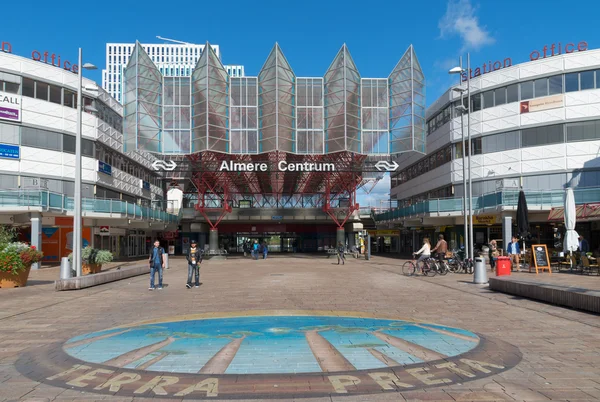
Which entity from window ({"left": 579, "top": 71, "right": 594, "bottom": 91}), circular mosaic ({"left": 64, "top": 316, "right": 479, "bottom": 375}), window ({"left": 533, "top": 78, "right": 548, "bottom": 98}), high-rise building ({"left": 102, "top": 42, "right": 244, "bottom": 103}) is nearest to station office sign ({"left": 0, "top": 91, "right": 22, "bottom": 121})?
circular mosaic ({"left": 64, "top": 316, "right": 479, "bottom": 375})

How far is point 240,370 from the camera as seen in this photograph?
6.27 meters

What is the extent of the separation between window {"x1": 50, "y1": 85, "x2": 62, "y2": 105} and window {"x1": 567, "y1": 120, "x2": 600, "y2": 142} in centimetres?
3880

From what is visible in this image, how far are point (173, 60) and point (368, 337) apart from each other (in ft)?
562

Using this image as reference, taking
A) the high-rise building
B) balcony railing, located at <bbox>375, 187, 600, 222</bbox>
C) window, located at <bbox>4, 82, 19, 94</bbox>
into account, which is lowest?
balcony railing, located at <bbox>375, 187, 600, 222</bbox>

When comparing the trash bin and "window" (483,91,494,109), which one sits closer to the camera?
the trash bin

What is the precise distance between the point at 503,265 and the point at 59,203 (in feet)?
90.8

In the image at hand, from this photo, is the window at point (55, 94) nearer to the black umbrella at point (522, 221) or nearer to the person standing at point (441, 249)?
the person standing at point (441, 249)

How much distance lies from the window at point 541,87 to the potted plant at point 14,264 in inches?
1422

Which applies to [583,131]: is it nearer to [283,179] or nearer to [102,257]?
[283,179]

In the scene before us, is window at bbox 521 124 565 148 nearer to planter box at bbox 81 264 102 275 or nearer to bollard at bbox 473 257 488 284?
bollard at bbox 473 257 488 284

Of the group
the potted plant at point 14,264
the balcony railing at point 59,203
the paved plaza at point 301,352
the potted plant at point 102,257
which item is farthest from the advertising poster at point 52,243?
Result: the paved plaza at point 301,352

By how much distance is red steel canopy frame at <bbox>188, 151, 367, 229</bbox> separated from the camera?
49.7 meters

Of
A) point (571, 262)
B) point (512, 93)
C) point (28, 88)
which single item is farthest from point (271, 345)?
point (512, 93)

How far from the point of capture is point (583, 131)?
3803 centimetres
